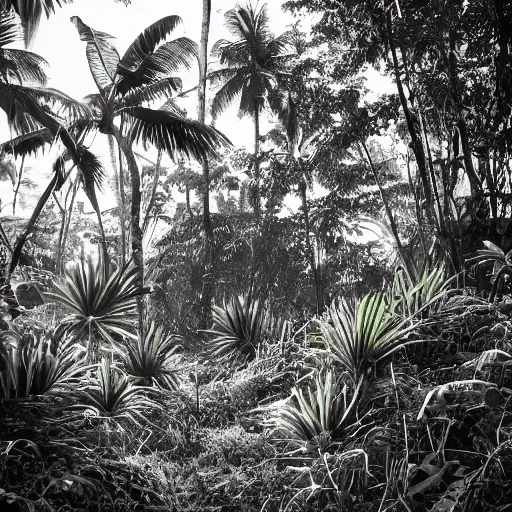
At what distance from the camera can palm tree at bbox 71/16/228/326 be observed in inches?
371

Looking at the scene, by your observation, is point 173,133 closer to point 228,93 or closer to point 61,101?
point 61,101

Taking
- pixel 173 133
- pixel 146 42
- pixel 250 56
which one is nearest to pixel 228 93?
pixel 250 56

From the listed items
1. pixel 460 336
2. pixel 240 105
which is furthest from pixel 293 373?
pixel 240 105

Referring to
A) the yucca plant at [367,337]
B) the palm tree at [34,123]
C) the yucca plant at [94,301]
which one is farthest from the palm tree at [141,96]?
the yucca plant at [367,337]

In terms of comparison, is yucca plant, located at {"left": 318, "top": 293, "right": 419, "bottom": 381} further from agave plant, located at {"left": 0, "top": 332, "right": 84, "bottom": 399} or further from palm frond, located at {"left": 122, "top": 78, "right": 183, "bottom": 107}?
palm frond, located at {"left": 122, "top": 78, "right": 183, "bottom": 107}

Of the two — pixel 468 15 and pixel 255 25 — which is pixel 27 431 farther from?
pixel 255 25

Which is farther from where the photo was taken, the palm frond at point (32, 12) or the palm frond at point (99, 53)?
the palm frond at point (99, 53)

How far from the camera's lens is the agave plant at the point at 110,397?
561 centimetres

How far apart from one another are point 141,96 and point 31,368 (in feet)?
29.1

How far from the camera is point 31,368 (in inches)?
203

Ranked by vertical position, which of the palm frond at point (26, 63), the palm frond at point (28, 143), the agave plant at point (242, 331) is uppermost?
the palm frond at point (26, 63)

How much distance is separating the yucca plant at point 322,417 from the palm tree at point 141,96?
13.9ft

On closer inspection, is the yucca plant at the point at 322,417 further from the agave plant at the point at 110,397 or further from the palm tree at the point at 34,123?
the palm tree at the point at 34,123

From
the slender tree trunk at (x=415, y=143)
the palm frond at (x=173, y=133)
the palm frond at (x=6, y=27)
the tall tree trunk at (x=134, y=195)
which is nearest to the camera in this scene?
the slender tree trunk at (x=415, y=143)
